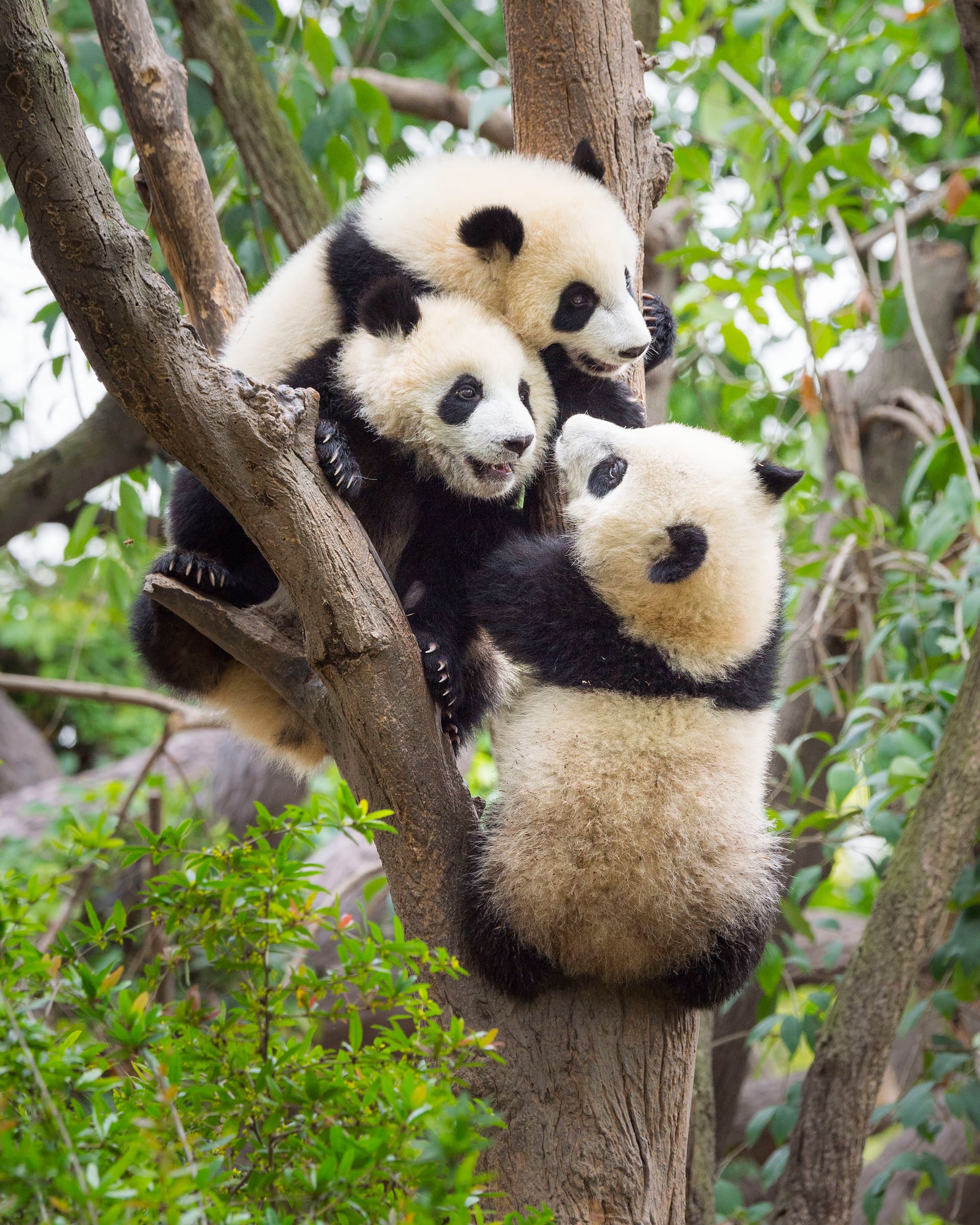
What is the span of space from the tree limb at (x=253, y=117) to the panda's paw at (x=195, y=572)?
1.50 m

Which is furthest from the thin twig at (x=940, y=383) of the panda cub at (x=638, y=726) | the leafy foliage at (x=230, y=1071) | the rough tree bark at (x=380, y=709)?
the leafy foliage at (x=230, y=1071)

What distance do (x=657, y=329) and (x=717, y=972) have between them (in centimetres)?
159

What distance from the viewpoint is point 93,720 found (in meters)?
9.16

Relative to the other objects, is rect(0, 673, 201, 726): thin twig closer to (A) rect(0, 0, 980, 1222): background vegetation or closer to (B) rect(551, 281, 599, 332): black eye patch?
(A) rect(0, 0, 980, 1222): background vegetation

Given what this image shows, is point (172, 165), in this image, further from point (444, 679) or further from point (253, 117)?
point (444, 679)

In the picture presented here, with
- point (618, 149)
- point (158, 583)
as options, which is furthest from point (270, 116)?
point (158, 583)

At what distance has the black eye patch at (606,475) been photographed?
7.61ft

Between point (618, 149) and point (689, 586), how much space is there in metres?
Result: 1.23

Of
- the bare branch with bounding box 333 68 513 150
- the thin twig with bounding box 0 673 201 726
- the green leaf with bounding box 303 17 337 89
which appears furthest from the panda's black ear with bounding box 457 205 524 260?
the bare branch with bounding box 333 68 513 150

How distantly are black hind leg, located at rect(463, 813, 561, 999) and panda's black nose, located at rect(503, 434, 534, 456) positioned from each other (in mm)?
862

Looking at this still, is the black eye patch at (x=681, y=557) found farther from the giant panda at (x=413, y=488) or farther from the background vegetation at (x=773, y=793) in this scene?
the background vegetation at (x=773, y=793)

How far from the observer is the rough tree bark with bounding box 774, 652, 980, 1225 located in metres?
2.67

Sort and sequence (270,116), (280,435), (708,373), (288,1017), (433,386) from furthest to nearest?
(708,373), (270,116), (433,386), (280,435), (288,1017)

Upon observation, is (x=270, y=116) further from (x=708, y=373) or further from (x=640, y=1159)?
(x=640, y=1159)
